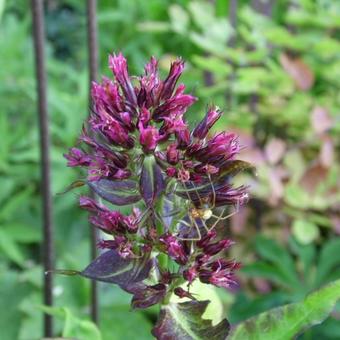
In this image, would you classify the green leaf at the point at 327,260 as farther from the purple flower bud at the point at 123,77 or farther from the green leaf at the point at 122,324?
the purple flower bud at the point at 123,77

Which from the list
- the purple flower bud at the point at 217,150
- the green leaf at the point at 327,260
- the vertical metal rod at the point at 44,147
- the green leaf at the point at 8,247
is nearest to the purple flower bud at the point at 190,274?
the purple flower bud at the point at 217,150

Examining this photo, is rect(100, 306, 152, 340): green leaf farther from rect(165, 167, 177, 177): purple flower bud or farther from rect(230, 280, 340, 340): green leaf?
rect(165, 167, 177, 177): purple flower bud

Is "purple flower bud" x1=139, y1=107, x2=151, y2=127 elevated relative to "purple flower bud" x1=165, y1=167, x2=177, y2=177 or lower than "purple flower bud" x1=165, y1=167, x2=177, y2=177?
elevated

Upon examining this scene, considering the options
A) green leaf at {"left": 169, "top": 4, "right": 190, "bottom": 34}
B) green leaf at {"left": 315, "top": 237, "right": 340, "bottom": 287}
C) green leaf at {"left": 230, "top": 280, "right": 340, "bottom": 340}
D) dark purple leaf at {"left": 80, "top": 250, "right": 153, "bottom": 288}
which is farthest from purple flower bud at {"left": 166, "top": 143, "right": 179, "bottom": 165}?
green leaf at {"left": 169, "top": 4, "right": 190, "bottom": 34}

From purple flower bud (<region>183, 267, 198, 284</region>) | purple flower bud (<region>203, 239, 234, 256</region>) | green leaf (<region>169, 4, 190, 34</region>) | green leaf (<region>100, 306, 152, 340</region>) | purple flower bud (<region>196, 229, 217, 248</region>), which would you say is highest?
green leaf (<region>169, 4, 190, 34</region>)

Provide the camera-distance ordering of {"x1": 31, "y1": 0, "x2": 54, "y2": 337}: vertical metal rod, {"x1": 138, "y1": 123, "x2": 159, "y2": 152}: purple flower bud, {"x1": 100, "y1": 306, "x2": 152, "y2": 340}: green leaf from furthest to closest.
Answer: {"x1": 100, "y1": 306, "x2": 152, "y2": 340}: green leaf → {"x1": 31, "y1": 0, "x2": 54, "y2": 337}: vertical metal rod → {"x1": 138, "y1": 123, "x2": 159, "y2": 152}: purple flower bud

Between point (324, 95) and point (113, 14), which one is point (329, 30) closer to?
point (324, 95)
